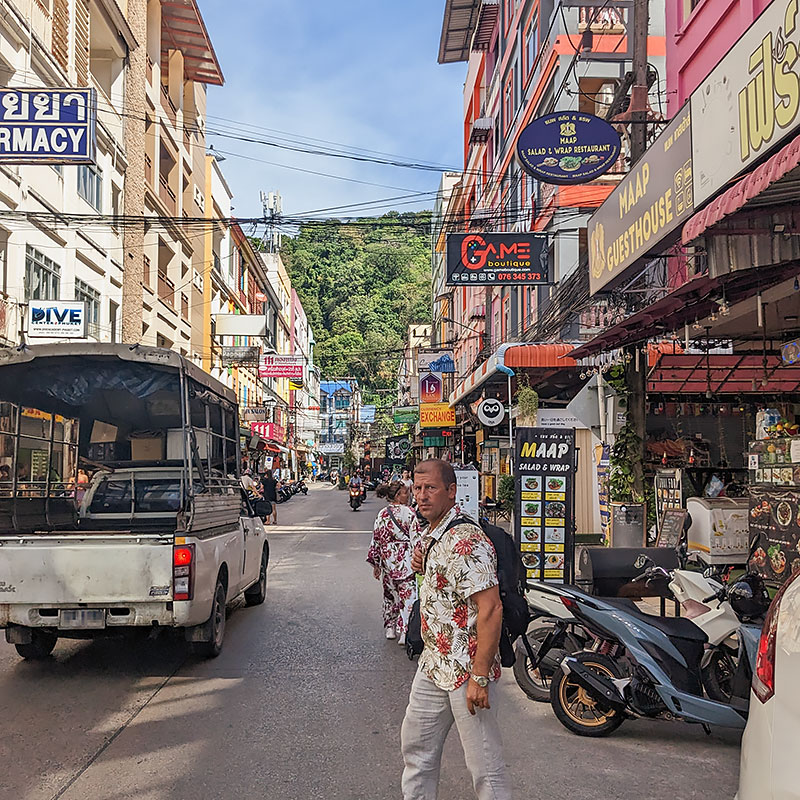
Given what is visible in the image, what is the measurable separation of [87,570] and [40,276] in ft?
54.2

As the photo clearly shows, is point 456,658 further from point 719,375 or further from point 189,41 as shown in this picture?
point 189,41

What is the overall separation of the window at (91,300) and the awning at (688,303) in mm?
17068

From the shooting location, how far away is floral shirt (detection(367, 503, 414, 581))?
8867mm

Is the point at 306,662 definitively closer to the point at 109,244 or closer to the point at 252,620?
the point at 252,620

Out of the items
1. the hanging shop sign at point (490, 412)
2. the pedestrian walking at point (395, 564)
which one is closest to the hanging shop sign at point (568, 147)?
the pedestrian walking at point (395, 564)

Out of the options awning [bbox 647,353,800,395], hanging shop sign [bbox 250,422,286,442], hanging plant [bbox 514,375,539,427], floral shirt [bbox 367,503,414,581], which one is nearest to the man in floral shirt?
floral shirt [bbox 367,503,414,581]

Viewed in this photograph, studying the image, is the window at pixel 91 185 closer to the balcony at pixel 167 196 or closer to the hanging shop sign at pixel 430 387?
the balcony at pixel 167 196

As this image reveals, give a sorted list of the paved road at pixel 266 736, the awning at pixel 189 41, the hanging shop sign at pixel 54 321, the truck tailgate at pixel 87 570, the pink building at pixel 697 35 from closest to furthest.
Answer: the paved road at pixel 266 736 < the truck tailgate at pixel 87 570 < the pink building at pixel 697 35 < the hanging shop sign at pixel 54 321 < the awning at pixel 189 41

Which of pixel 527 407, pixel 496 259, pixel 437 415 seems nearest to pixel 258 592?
pixel 496 259

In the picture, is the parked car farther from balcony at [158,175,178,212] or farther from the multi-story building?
balcony at [158,175,178,212]

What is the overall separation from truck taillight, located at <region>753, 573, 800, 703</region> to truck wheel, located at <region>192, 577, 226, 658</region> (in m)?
5.55

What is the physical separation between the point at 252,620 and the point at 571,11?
20.3 m

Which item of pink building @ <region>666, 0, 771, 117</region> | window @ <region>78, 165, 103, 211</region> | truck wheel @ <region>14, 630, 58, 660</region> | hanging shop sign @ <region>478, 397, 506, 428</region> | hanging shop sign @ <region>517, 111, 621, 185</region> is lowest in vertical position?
truck wheel @ <region>14, 630, 58, 660</region>

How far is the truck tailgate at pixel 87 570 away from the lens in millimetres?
7125
